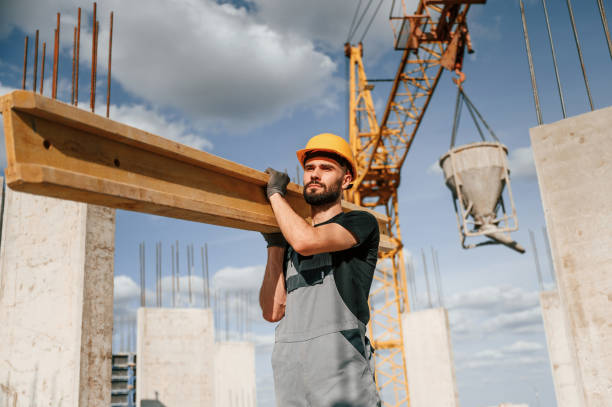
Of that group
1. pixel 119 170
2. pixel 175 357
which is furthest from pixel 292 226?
pixel 175 357

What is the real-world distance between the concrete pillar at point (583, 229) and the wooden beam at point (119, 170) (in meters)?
2.41

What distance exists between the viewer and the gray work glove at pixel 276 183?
2299mm

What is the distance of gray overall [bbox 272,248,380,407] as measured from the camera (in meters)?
1.98

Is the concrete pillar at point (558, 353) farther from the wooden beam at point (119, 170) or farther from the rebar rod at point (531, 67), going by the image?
the wooden beam at point (119, 170)

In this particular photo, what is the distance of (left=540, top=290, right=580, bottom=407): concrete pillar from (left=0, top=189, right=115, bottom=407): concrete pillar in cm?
1163

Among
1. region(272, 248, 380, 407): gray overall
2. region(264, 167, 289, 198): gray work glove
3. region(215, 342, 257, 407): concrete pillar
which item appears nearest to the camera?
region(272, 248, 380, 407): gray overall

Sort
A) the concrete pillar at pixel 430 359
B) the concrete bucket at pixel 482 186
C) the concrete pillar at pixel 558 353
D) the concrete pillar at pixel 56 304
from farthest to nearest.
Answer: the concrete pillar at pixel 430 359
the concrete pillar at pixel 558 353
the concrete bucket at pixel 482 186
the concrete pillar at pixel 56 304

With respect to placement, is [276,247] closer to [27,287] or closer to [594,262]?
[594,262]

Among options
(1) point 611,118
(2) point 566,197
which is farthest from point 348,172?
(1) point 611,118

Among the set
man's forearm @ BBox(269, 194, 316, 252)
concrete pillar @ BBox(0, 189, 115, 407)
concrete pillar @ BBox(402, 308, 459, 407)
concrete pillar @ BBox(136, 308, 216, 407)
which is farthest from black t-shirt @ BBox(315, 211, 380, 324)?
concrete pillar @ BBox(402, 308, 459, 407)

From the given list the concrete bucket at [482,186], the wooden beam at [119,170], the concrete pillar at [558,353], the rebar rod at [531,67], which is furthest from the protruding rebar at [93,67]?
the concrete pillar at [558,353]

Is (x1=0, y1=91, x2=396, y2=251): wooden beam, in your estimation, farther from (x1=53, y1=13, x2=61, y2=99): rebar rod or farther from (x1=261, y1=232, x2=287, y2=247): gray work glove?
(x1=53, y1=13, x2=61, y2=99): rebar rod

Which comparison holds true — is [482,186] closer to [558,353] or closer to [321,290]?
[558,353]

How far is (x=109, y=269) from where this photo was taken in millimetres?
4492
